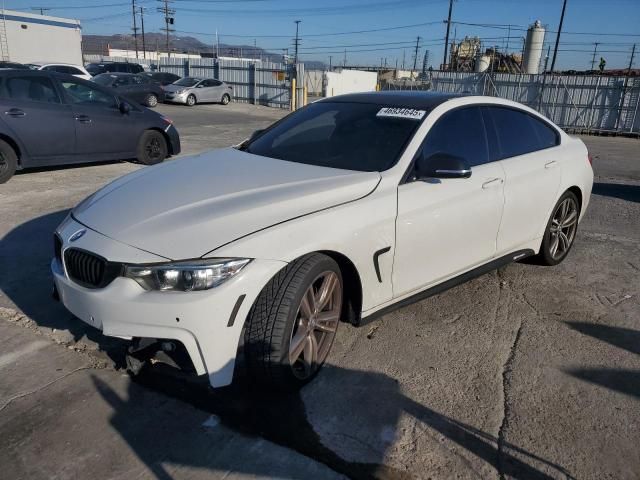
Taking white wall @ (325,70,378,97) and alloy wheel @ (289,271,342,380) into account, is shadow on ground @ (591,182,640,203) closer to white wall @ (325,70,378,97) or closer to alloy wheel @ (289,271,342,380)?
alloy wheel @ (289,271,342,380)

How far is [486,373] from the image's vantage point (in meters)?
3.21

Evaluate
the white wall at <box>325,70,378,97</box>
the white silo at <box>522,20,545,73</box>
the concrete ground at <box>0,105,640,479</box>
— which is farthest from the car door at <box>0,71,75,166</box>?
the white silo at <box>522,20,545,73</box>

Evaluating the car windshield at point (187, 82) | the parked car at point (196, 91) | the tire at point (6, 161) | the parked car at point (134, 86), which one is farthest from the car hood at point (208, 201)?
the car windshield at point (187, 82)

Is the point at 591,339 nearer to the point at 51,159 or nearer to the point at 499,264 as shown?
the point at 499,264

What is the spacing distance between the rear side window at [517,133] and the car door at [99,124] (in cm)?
618

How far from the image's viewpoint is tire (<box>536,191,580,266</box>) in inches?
186

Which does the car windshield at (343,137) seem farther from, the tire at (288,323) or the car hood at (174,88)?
the car hood at (174,88)

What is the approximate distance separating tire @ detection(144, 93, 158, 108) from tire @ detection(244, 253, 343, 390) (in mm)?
22905

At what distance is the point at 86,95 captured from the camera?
26.8ft

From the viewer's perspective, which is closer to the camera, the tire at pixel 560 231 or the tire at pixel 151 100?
the tire at pixel 560 231

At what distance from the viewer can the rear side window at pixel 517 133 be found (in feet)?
13.6

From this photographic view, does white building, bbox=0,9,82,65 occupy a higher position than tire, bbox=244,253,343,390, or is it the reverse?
white building, bbox=0,9,82,65

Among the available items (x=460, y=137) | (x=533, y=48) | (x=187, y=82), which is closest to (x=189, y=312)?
(x=460, y=137)

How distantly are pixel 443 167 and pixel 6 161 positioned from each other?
6.39 m
